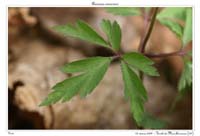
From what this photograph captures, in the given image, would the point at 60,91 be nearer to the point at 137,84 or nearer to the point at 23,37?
the point at 137,84

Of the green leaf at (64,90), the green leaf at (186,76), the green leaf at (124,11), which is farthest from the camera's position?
the green leaf at (124,11)

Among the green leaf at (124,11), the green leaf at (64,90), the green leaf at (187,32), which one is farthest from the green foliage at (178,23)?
the green leaf at (64,90)

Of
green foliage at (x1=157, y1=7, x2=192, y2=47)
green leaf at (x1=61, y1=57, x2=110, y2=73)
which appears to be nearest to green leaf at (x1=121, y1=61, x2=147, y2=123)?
green leaf at (x1=61, y1=57, x2=110, y2=73)

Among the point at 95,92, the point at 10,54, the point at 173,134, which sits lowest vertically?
the point at 173,134

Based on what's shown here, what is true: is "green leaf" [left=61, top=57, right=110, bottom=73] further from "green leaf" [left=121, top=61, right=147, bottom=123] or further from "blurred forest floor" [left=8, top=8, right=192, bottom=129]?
"blurred forest floor" [left=8, top=8, right=192, bottom=129]

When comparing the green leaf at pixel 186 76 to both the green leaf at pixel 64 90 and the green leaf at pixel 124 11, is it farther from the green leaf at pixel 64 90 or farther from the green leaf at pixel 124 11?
the green leaf at pixel 64 90

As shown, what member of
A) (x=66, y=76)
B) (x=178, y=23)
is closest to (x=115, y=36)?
(x=178, y=23)

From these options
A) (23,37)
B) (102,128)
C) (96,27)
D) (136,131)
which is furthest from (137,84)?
(23,37)
